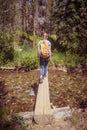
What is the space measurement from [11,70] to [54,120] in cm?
747

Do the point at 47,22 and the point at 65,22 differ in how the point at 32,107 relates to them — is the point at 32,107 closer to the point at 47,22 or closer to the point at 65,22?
the point at 65,22

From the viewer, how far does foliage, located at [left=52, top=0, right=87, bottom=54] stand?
19.4 meters

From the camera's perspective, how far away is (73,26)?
65.6 feet

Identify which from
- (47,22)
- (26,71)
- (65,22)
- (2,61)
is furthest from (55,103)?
(47,22)

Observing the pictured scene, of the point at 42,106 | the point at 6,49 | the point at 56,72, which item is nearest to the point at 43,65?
the point at 42,106

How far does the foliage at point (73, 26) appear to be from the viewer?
763 inches

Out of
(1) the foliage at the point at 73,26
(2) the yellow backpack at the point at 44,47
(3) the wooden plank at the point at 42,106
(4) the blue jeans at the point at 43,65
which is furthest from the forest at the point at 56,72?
(2) the yellow backpack at the point at 44,47

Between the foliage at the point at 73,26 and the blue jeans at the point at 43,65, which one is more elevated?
the blue jeans at the point at 43,65

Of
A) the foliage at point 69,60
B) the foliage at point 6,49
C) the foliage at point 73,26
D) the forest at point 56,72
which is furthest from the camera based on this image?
the foliage at point 73,26

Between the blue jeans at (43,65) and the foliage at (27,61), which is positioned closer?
the blue jeans at (43,65)

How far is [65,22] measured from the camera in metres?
20.3

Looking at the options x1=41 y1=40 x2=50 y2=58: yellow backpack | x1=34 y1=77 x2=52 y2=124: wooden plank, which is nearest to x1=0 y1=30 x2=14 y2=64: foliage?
x1=41 y1=40 x2=50 y2=58: yellow backpack

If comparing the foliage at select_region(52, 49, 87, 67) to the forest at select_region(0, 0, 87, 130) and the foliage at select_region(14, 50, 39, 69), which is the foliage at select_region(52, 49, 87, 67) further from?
the foliage at select_region(14, 50, 39, 69)

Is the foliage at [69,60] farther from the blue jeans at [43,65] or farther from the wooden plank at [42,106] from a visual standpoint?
the wooden plank at [42,106]
